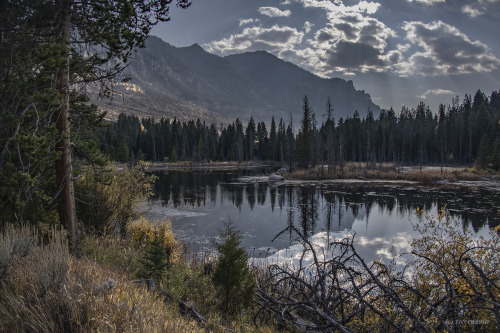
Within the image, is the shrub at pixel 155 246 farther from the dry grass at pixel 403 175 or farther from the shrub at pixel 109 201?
the dry grass at pixel 403 175

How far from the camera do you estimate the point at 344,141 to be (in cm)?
8812

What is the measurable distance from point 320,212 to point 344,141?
211 ft

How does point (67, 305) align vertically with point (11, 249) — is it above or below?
below

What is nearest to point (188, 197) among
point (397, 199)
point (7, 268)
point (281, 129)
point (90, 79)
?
point (397, 199)

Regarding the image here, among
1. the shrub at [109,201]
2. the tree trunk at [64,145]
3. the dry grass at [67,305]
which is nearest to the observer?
the dry grass at [67,305]

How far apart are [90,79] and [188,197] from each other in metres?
27.7

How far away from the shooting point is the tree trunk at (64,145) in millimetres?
8008

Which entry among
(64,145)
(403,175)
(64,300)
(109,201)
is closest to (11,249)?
(64,300)

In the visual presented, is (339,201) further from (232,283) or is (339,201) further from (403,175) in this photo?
(232,283)

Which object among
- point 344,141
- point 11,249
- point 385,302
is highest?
point 344,141

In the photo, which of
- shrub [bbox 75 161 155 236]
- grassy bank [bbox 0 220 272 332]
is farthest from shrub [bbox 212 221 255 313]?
shrub [bbox 75 161 155 236]

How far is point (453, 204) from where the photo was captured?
29.9 metres

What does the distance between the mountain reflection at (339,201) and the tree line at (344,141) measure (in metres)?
26.8

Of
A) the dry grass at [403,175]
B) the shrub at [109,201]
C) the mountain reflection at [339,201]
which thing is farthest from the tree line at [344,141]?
the shrub at [109,201]
